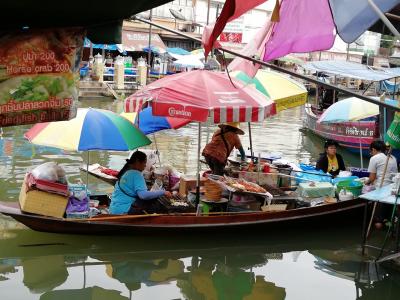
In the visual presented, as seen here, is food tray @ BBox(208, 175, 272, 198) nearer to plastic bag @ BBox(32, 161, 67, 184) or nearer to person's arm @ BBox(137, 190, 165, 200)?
person's arm @ BBox(137, 190, 165, 200)

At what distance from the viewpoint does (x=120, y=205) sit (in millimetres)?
6395

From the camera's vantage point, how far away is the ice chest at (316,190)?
285 inches

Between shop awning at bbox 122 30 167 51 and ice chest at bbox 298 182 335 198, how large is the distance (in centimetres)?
2354

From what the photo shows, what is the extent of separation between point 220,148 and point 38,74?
5.19 m

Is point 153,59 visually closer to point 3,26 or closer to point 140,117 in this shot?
point 140,117

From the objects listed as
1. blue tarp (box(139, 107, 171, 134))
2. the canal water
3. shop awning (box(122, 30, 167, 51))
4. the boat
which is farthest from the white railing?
the canal water

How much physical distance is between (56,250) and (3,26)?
4.18 metres

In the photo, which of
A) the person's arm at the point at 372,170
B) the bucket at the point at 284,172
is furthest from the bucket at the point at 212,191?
the person's arm at the point at 372,170

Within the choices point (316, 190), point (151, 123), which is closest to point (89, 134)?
point (151, 123)

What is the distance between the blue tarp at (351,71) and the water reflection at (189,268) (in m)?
3.13

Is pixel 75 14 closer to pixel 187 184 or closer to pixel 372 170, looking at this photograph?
pixel 187 184

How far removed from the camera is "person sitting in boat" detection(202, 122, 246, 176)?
7926 mm

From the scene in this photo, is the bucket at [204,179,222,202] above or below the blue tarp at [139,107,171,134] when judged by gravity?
below

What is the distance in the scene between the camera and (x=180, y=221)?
641 centimetres
